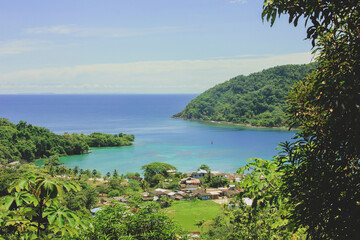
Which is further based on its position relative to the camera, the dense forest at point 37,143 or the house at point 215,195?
the dense forest at point 37,143

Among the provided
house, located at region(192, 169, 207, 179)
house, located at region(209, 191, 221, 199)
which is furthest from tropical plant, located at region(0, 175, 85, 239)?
house, located at region(192, 169, 207, 179)

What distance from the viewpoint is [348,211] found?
135 centimetres

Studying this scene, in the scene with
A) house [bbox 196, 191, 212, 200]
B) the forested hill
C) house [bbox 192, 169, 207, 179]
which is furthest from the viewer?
the forested hill

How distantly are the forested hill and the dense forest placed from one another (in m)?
30.9

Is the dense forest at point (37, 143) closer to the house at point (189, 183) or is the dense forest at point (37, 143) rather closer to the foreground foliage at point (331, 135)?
the house at point (189, 183)

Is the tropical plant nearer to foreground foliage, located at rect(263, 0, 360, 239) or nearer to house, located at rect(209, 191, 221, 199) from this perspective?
foreground foliage, located at rect(263, 0, 360, 239)

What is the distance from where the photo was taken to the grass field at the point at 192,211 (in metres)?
15.1

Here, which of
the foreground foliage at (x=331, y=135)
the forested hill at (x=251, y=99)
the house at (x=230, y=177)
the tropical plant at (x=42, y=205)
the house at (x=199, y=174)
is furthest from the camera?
the forested hill at (x=251, y=99)

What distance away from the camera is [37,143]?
1425 inches

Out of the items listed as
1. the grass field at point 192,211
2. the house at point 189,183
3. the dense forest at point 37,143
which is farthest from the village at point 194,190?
the dense forest at point 37,143

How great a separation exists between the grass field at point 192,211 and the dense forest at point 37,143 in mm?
21897

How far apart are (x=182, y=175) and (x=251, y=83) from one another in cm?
6202

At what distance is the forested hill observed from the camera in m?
62.1

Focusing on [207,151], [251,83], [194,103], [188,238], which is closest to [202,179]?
[207,151]
